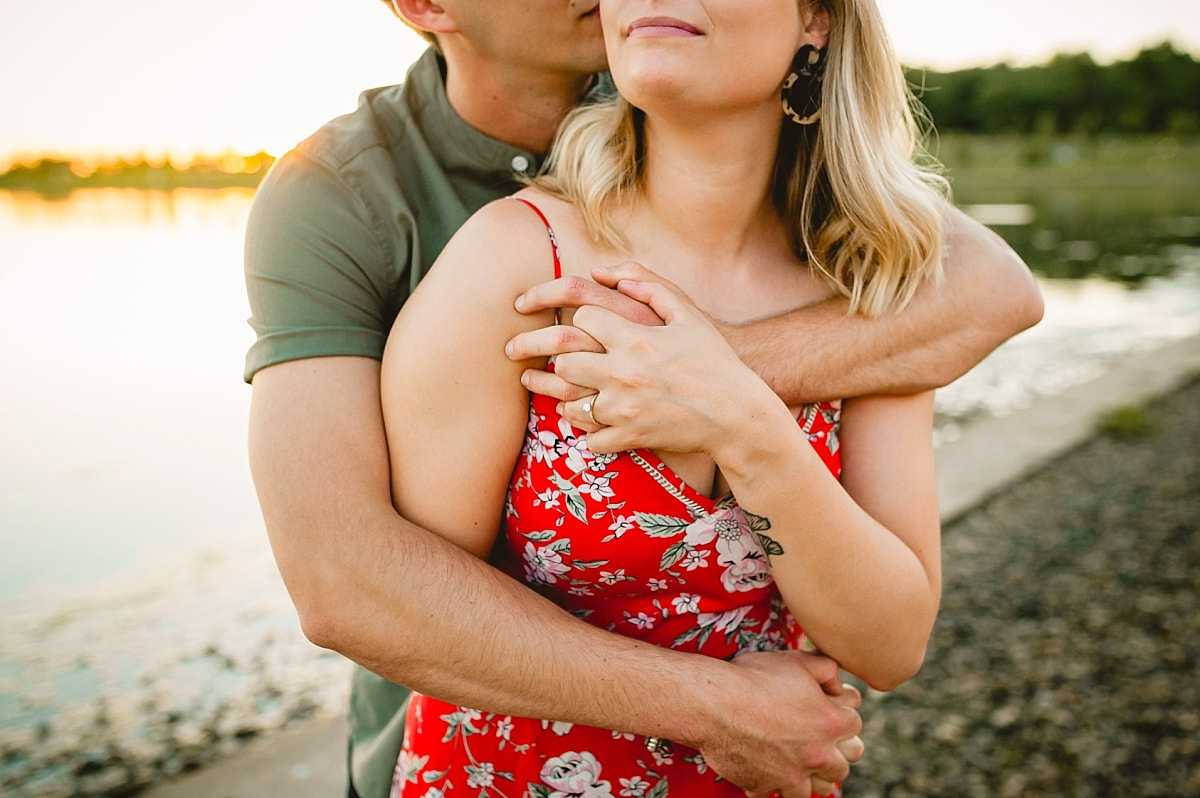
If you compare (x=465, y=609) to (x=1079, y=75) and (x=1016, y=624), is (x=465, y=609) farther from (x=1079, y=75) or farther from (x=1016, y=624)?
(x=1079, y=75)

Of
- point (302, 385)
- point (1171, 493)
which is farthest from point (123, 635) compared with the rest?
point (1171, 493)

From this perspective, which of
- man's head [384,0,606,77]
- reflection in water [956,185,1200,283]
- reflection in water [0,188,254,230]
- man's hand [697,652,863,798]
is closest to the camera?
man's hand [697,652,863,798]

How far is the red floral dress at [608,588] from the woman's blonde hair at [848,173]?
1.13 ft

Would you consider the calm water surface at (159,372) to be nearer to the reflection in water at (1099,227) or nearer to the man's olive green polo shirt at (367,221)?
the reflection in water at (1099,227)

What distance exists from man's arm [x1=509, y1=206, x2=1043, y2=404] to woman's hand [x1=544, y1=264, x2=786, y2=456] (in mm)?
30

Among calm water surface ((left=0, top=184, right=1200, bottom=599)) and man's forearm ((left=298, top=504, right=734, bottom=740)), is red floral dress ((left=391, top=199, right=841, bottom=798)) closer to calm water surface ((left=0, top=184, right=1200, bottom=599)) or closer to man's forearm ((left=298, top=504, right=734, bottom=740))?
man's forearm ((left=298, top=504, right=734, bottom=740))

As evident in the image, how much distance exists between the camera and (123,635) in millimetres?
5305

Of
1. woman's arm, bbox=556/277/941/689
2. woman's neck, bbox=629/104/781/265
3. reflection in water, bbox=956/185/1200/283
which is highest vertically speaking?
woman's neck, bbox=629/104/781/265

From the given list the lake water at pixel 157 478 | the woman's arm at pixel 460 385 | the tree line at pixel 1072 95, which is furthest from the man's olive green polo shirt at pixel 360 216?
the tree line at pixel 1072 95

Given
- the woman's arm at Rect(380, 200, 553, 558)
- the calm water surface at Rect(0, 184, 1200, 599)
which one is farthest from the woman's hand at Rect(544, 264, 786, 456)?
the calm water surface at Rect(0, 184, 1200, 599)

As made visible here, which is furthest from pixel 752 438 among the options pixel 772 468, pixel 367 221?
pixel 367 221

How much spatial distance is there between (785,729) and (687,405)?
64cm

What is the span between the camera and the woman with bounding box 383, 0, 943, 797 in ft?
5.43

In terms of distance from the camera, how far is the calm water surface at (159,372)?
22.3 ft
